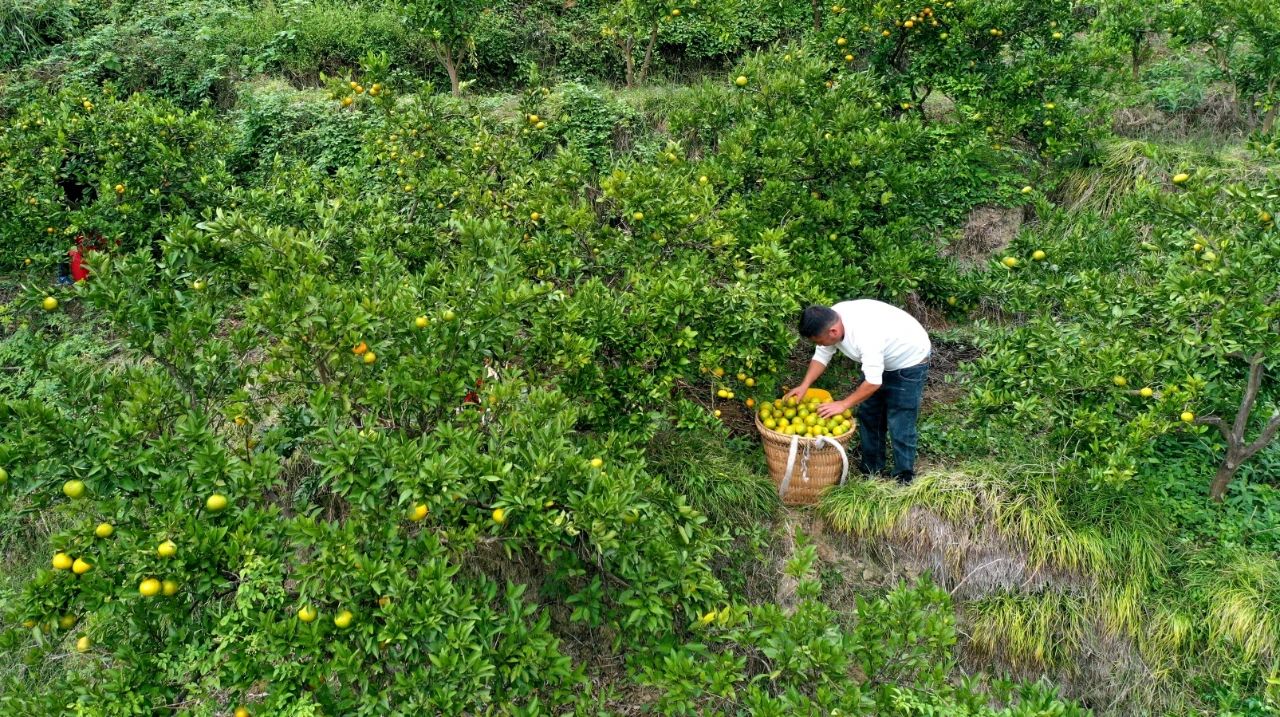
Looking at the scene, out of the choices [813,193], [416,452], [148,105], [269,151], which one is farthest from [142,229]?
[813,193]

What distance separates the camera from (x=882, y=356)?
461 centimetres

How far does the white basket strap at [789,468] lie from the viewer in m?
4.64

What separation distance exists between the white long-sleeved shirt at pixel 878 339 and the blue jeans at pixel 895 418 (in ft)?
0.31

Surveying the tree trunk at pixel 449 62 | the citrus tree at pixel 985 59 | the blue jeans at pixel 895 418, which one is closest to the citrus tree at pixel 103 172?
the tree trunk at pixel 449 62

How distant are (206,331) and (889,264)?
3981mm

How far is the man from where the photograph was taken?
4.51m

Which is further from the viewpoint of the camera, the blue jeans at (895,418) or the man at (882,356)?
the blue jeans at (895,418)

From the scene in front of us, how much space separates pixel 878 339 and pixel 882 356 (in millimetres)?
127

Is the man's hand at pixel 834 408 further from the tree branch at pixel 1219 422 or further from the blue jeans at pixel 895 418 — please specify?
the tree branch at pixel 1219 422

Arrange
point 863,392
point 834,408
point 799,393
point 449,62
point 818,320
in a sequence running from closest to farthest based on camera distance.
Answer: point 818,320, point 863,392, point 834,408, point 799,393, point 449,62

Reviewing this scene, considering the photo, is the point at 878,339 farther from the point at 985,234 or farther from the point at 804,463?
the point at 985,234

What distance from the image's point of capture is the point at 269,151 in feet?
26.5

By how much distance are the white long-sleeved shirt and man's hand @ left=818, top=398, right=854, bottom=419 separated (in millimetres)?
191

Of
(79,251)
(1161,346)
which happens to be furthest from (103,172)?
(1161,346)
